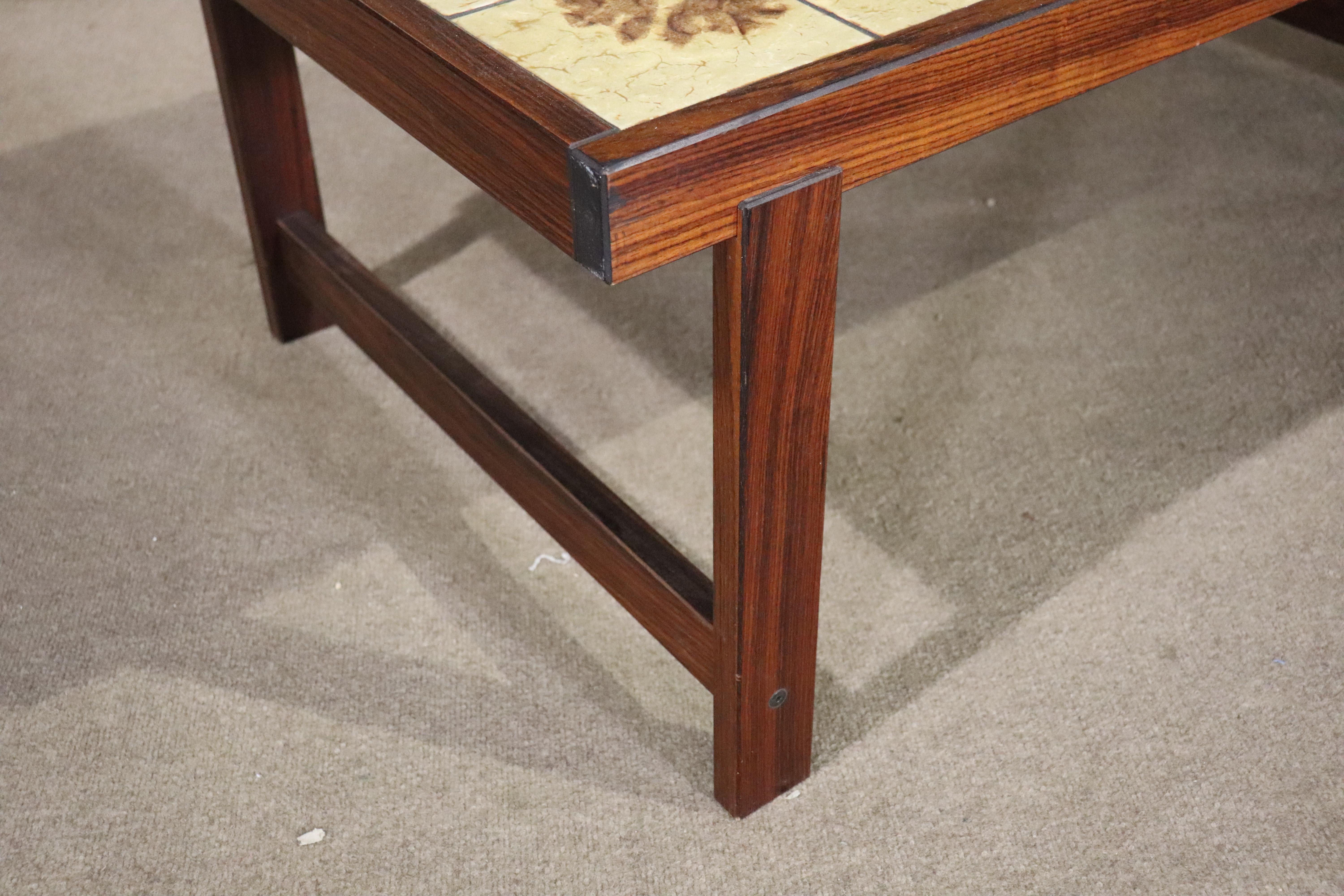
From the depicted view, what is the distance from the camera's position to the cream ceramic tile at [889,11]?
83 centimetres

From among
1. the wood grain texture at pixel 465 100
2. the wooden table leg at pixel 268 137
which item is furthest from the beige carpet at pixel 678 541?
the wood grain texture at pixel 465 100

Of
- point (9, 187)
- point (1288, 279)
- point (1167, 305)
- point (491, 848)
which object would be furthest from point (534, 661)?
point (9, 187)

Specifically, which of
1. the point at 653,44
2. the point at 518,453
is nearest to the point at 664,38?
the point at 653,44

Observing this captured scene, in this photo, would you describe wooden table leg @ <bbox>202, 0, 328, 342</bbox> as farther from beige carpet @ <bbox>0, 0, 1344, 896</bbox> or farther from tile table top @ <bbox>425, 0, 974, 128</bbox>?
tile table top @ <bbox>425, 0, 974, 128</bbox>

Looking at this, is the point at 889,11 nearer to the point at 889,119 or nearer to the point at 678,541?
the point at 889,119

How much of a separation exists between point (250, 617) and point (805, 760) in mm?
541

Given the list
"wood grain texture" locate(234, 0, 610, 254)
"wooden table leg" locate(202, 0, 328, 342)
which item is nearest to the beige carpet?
"wooden table leg" locate(202, 0, 328, 342)

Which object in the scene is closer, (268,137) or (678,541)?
(678,541)

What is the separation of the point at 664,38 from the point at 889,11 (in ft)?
0.48

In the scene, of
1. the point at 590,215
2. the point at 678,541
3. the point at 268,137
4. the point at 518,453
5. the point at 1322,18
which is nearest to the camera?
the point at 590,215

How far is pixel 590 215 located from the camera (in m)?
0.71

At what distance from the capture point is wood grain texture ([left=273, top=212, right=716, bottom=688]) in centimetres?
105

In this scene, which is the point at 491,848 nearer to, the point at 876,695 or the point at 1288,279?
the point at 876,695

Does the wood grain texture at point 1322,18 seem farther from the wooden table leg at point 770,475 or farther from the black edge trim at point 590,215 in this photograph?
the black edge trim at point 590,215
